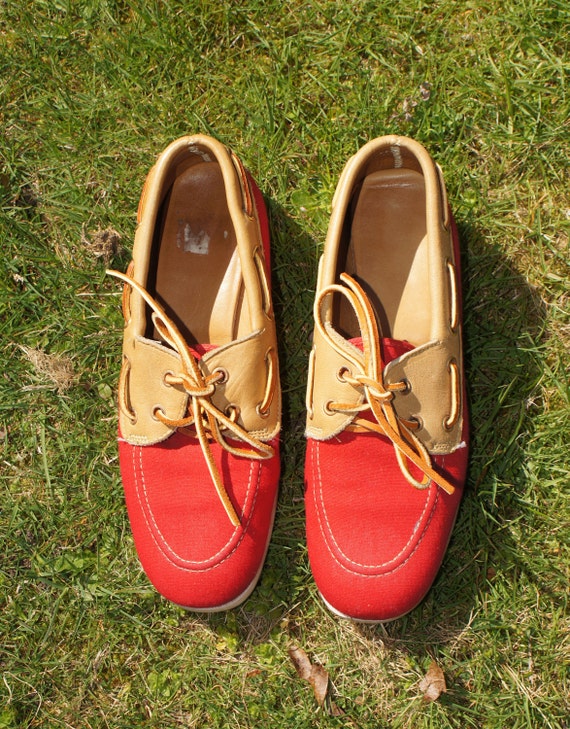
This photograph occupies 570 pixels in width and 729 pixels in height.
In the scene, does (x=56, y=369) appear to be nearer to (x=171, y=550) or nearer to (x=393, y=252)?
(x=171, y=550)

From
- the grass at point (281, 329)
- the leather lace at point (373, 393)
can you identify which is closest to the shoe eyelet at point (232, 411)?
the leather lace at point (373, 393)

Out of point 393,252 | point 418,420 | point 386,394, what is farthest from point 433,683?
point 393,252

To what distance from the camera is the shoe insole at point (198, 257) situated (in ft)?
7.56

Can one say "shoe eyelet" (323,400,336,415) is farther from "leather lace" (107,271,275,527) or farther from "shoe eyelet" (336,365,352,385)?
"leather lace" (107,271,275,527)

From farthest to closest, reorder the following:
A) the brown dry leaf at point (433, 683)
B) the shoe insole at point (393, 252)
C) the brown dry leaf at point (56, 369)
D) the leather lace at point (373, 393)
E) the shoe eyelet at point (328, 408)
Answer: the brown dry leaf at point (56, 369), the brown dry leaf at point (433, 683), the shoe insole at point (393, 252), the shoe eyelet at point (328, 408), the leather lace at point (373, 393)

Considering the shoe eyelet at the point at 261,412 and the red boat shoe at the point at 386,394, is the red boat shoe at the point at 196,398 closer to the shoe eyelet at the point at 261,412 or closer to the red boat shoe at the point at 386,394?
the shoe eyelet at the point at 261,412

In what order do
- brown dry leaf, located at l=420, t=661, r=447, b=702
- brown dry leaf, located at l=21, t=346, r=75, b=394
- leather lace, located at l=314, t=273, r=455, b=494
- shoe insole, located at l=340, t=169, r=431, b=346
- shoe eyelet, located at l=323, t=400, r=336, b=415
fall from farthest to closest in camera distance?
brown dry leaf, located at l=21, t=346, r=75, b=394 → brown dry leaf, located at l=420, t=661, r=447, b=702 → shoe insole, located at l=340, t=169, r=431, b=346 → shoe eyelet, located at l=323, t=400, r=336, b=415 → leather lace, located at l=314, t=273, r=455, b=494

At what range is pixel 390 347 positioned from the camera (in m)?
2.06

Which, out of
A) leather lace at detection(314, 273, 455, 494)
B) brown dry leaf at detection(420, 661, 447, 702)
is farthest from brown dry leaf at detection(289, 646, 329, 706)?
leather lace at detection(314, 273, 455, 494)

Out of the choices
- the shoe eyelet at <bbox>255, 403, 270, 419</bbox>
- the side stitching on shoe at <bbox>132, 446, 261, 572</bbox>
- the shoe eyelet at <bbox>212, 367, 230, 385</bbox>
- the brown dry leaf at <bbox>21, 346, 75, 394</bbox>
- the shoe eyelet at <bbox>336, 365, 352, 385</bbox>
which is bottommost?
the side stitching on shoe at <bbox>132, 446, 261, 572</bbox>

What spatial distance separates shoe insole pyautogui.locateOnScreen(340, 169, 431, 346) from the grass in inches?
13.3

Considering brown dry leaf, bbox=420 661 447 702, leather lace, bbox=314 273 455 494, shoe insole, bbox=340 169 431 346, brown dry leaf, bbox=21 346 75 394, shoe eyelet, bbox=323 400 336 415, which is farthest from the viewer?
brown dry leaf, bbox=21 346 75 394

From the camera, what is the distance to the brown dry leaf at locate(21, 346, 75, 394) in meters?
2.64

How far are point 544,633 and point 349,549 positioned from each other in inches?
32.4
